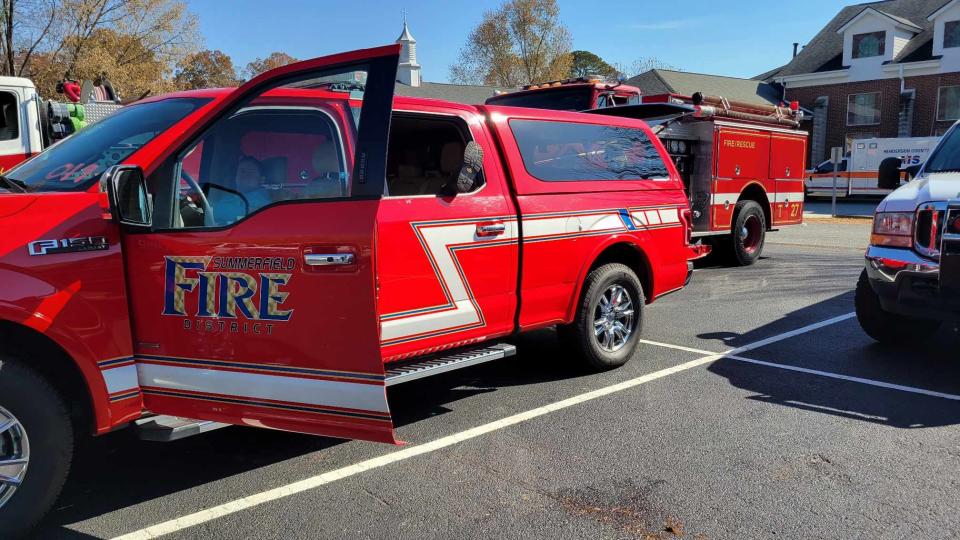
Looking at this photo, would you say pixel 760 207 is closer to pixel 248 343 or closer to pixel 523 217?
pixel 523 217

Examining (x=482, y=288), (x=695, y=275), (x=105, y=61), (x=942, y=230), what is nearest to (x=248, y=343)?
(x=482, y=288)

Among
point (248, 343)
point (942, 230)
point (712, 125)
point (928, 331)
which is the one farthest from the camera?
point (712, 125)

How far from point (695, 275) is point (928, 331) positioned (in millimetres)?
4429

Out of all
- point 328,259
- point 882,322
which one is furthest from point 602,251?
point 328,259

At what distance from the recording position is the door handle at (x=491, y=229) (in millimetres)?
4458

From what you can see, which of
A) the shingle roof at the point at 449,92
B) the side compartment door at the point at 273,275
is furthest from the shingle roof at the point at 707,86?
the side compartment door at the point at 273,275

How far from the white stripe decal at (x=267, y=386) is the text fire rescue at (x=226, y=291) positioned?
21 cm

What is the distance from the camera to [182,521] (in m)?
3.24

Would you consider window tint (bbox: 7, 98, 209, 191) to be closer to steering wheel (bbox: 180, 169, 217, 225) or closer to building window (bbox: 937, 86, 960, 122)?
steering wheel (bbox: 180, 169, 217, 225)

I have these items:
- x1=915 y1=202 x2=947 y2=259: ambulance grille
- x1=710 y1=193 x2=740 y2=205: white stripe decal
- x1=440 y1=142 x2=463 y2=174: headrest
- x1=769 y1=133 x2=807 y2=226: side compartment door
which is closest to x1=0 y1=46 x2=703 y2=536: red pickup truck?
x1=440 y1=142 x2=463 y2=174: headrest

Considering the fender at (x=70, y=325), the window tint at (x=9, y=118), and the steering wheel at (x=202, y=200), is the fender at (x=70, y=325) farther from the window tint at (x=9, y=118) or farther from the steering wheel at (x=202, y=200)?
the window tint at (x=9, y=118)

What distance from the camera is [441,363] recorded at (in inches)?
165

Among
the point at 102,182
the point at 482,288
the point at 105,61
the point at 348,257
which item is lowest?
A: the point at 482,288

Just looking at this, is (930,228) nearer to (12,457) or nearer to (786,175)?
(12,457)
